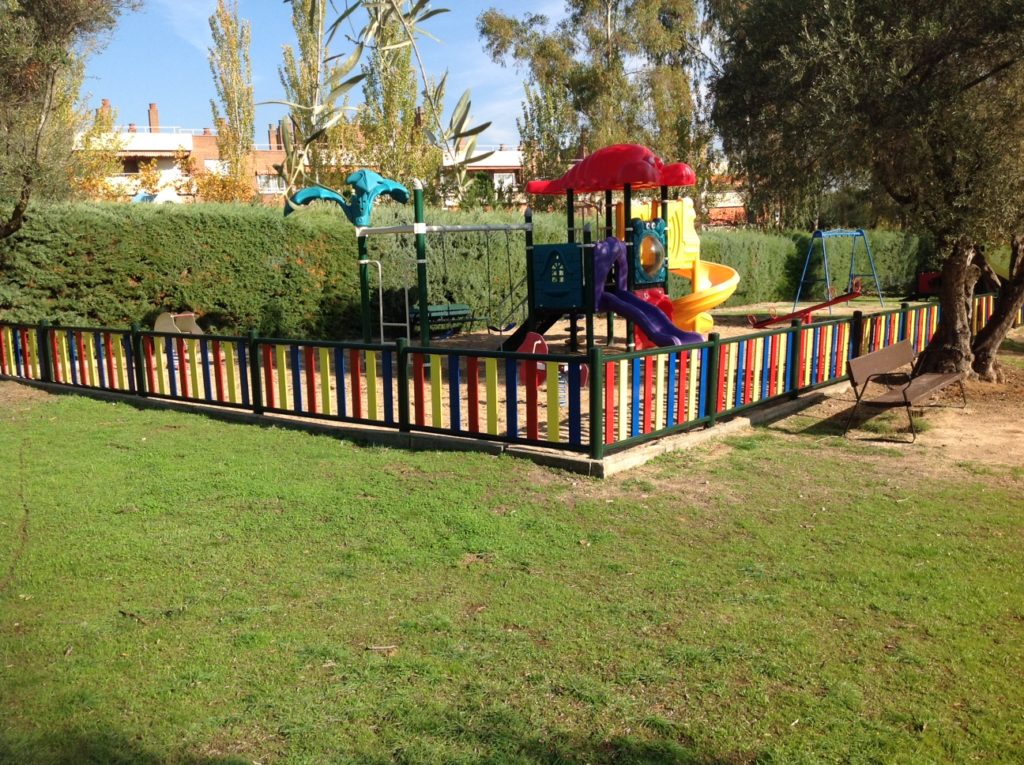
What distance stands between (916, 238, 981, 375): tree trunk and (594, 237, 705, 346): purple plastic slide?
313 centimetres

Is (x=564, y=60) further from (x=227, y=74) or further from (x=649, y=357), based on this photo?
(x=649, y=357)

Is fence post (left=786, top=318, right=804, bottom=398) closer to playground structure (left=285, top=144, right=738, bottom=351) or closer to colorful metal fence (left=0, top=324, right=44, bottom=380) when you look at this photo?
playground structure (left=285, top=144, right=738, bottom=351)

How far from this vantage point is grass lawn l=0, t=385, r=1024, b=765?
10.4 ft

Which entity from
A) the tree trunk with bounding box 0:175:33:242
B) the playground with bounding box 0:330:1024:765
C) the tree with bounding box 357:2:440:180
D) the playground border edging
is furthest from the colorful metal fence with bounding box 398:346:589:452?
the tree with bounding box 357:2:440:180

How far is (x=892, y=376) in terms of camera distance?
9.74 metres

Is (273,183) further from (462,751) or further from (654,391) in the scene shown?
(462,751)

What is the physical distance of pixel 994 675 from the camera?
11.8 ft

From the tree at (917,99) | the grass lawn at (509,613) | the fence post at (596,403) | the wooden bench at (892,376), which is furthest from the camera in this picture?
the tree at (917,99)

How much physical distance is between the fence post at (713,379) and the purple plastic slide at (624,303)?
2420 mm

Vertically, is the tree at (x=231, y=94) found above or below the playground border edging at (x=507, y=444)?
above

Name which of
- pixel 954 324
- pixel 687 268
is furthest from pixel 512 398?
pixel 687 268

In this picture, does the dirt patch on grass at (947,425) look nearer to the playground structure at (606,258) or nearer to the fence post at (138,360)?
the playground structure at (606,258)

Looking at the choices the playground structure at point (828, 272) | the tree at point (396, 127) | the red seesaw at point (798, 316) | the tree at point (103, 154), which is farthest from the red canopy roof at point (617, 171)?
the tree at point (103, 154)

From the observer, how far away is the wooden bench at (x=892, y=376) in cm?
810
